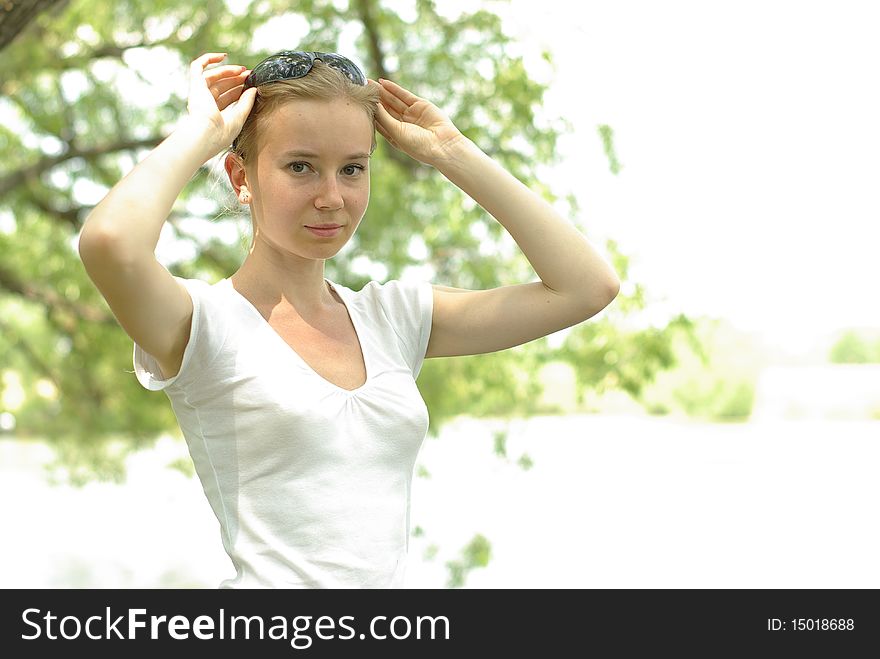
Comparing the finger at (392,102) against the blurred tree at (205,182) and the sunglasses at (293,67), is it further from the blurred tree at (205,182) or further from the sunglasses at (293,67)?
the blurred tree at (205,182)

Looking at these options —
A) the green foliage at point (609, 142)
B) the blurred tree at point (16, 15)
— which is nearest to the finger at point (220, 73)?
the blurred tree at point (16, 15)

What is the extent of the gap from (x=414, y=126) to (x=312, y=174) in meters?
0.28

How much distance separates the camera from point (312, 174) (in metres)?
1.57

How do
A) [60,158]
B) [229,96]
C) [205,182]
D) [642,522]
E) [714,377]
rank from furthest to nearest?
[642,522]
[714,377]
[60,158]
[205,182]
[229,96]

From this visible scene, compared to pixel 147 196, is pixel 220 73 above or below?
above

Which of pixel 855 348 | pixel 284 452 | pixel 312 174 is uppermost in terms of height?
pixel 855 348

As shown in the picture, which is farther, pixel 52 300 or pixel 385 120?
pixel 52 300

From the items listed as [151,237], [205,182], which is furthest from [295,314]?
[205,182]

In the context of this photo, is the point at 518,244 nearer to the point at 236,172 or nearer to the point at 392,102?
the point at 392,102

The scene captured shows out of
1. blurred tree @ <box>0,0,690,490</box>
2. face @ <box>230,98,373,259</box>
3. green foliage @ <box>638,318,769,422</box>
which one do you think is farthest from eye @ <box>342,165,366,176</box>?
green foliage @ <box>638,318,769,422</box>

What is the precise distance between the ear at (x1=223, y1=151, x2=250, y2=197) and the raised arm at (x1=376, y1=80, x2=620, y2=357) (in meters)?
0.24

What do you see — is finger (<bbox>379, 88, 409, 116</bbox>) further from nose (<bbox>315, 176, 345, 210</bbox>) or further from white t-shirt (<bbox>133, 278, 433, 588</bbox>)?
white t-shirt (<bbox>133, 278, 433, 588</bbox>)

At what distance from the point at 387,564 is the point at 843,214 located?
7348 mm
